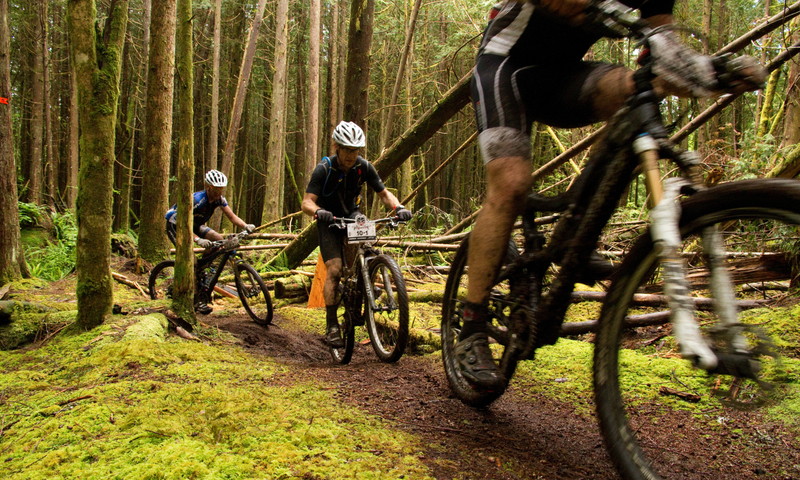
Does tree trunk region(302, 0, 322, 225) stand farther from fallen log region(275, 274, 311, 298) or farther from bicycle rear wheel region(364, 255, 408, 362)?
bicycle rear wheel region(364, 255, 408, 362)

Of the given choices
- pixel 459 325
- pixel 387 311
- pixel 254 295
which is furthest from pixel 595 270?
pixel 254 295

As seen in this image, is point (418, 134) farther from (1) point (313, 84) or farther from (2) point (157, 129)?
(1) point (313, 84)

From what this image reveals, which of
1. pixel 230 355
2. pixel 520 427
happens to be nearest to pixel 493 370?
pixel 520 427

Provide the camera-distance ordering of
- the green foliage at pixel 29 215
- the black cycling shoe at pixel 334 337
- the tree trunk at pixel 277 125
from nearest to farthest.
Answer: the black cycling shoe at pixel 334 337 < the green foliage at pixel 29 215 < the tree trunk at pixel 277 125

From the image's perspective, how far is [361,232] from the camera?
16.1 feet

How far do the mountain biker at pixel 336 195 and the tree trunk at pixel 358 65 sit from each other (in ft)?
9.34

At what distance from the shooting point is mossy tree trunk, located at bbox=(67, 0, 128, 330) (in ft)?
12.9

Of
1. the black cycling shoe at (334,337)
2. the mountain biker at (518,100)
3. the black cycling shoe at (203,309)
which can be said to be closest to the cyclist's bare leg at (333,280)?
the black cycling shoe at (334,337)

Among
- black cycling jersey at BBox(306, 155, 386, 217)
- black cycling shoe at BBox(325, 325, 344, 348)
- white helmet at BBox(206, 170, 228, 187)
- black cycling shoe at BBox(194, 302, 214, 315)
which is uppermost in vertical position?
white helmet at BBox(206, 170, 228, 187)

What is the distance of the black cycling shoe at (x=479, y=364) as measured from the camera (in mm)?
2357

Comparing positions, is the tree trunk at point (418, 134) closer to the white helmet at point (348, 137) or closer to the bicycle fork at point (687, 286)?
the white helmet at point (348, 137)

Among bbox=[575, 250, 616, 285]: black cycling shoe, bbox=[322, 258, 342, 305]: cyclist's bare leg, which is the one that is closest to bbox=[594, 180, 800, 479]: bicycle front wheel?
bbox=[575, 250, 616, 285]: black cycling shoe

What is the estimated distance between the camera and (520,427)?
2551mm

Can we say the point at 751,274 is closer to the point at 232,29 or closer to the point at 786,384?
the point at 786,384
